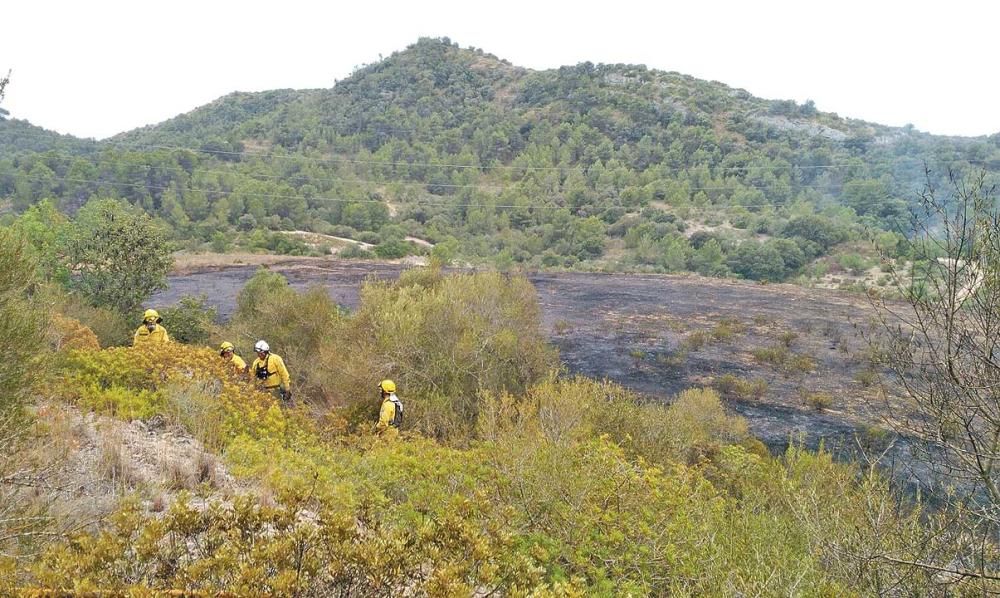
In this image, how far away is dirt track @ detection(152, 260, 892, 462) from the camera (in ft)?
53.1

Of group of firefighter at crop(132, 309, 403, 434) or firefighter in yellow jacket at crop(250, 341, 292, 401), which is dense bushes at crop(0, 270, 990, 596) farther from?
firefighter in yellow jacket at crop(250, 341, 292, 401)

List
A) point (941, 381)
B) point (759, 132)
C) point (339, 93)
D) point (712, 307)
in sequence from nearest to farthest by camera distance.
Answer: point (941, 381) → point (712, 307) → point (759, 132) → point (339, 93)

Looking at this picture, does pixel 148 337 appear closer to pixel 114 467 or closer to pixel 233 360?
pixel 233 360

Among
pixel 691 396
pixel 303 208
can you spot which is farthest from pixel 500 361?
pixel 303 208

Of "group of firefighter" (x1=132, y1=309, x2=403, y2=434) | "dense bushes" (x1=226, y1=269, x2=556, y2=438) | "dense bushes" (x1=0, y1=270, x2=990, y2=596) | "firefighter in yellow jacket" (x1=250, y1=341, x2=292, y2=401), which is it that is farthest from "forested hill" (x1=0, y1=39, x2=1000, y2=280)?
"firefighter in yellow jacket" (x1=250, y1=341, x2=292, y2=401)

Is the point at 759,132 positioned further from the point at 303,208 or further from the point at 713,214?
the point at 303,208

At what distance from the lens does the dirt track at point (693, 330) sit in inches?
637

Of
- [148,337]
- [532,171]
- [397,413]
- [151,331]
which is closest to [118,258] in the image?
[151,331]

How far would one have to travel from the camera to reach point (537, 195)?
72.7 metres

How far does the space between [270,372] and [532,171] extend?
244ft

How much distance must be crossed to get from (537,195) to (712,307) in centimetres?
4416

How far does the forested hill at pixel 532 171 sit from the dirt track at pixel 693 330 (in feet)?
32.5

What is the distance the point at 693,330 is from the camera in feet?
83.4

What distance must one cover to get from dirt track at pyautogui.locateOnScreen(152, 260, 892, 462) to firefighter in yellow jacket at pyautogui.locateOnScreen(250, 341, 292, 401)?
8623 mm
